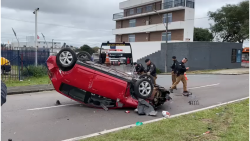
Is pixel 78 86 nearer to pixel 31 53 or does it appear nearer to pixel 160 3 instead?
pixel 31 53

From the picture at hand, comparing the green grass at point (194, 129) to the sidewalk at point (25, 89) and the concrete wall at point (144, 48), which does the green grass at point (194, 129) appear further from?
the concrete wall at point (144, 48)

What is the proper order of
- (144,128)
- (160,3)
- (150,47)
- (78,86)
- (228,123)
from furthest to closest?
(160,3)
(150,47)
(78,86)
(228,123)
(144,128)

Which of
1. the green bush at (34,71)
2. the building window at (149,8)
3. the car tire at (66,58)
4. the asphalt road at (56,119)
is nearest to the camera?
the asphalt road at (56,119)

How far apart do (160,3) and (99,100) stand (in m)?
36.9

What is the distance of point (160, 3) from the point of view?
4091 centimetres

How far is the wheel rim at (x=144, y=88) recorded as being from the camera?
21.7 feet

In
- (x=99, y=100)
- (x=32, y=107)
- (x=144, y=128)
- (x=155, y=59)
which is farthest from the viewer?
(x=155, y=59)

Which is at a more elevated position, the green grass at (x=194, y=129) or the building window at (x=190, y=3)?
the building window at (x=190, y=3)

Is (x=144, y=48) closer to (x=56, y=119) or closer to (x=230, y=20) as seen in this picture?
(x=230, y=20)

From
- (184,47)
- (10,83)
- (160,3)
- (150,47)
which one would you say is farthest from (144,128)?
(160,3)

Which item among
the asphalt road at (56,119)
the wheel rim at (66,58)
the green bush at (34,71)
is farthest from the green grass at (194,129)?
the green bush at (34,71)

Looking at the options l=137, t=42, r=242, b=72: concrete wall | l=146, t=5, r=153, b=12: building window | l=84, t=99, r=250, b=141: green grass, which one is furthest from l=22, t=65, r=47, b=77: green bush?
l=146, t=5, r=153, b=12: building window

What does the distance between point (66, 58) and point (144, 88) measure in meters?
2.31

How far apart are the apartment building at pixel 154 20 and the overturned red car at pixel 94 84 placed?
2307 centimetres
